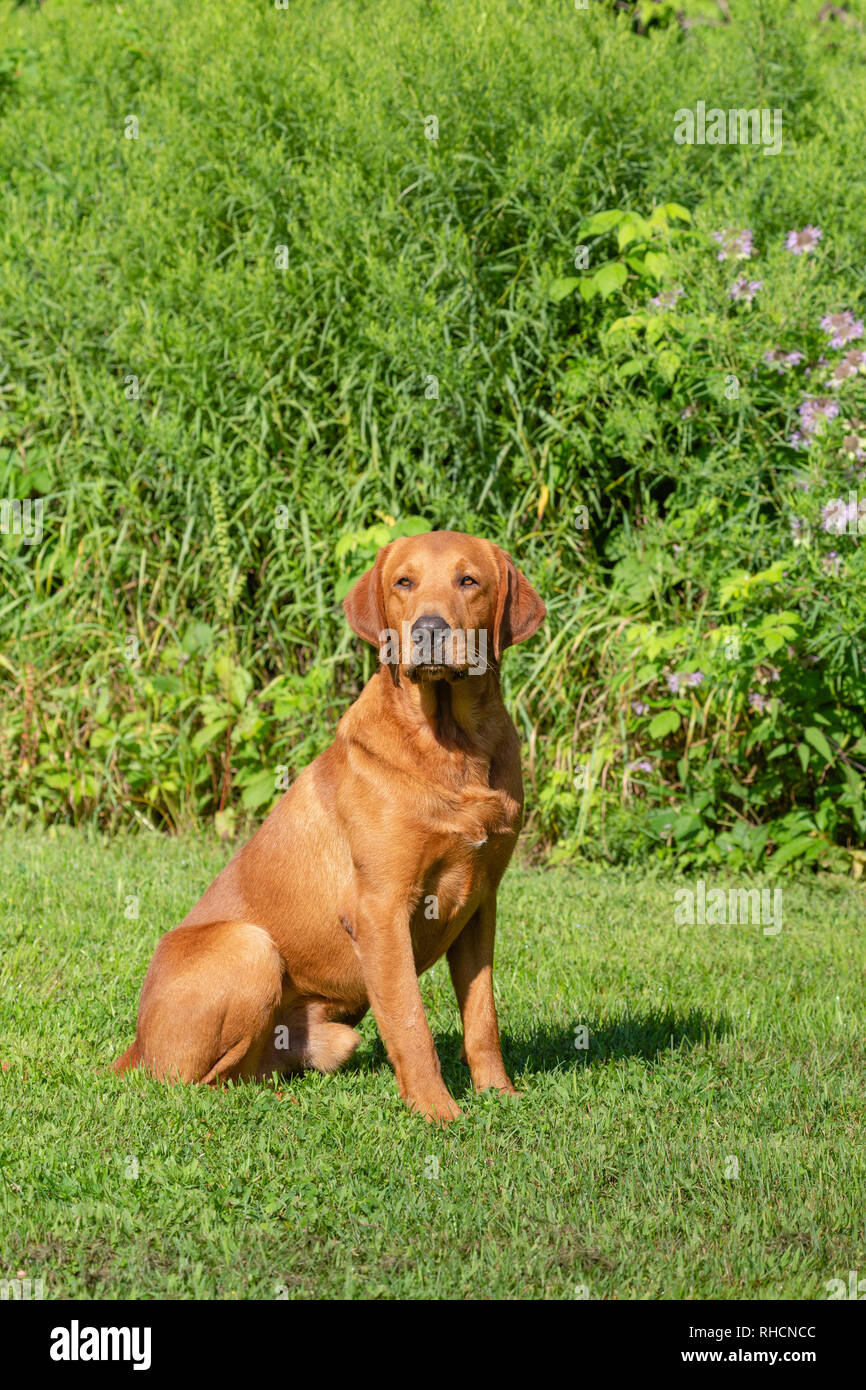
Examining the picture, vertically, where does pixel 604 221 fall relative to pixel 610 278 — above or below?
above

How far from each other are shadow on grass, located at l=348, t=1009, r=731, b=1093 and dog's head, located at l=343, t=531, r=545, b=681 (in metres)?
1.34

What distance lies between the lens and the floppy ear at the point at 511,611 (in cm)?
410

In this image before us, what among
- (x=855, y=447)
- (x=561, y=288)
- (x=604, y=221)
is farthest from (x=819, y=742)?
(x=604, y=221)

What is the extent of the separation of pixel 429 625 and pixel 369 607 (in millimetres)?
417

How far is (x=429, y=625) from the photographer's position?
376 cm

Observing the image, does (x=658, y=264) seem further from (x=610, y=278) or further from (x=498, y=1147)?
(x=498, y=1147)

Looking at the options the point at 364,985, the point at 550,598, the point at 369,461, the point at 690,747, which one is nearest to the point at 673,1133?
the point at 364,985

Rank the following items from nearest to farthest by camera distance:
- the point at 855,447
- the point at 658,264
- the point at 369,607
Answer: the point at 369,607 < the point at 855,447 < the point at 658,264

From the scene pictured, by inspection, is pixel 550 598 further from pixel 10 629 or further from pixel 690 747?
pixel 10 629

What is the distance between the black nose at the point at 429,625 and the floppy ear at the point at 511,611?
35 cm

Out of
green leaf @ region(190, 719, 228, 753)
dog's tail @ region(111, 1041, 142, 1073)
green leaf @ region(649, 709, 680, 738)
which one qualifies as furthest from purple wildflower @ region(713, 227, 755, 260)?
dog's tail @ region(111, 1041, 142, 1073)

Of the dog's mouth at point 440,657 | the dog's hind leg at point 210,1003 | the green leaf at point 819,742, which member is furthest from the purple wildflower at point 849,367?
the dog's hind leg at point 210,1003

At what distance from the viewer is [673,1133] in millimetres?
3871

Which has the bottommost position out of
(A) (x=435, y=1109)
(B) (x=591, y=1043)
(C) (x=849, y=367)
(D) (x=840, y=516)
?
(B) (x=591, y=1043)
